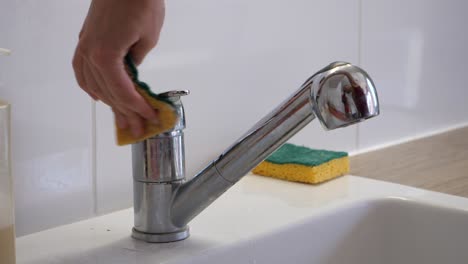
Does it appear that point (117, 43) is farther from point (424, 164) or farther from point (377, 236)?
point (424, 164)

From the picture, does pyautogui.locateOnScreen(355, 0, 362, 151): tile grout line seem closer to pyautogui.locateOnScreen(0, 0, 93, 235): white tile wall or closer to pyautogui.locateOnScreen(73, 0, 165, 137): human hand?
pyautogui.locateOnScreen(0, 0, 93, 235): white tile wall

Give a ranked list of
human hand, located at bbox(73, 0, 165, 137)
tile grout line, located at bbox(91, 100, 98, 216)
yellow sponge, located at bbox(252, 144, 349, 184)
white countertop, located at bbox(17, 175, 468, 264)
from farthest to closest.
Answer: yellow sponge, located at bbox(252, 144, 349, 184) < tile grout line, located at bbox(91, 100, 98, 216) < white countertop, located at bbox(17, 175, 468, 264) < human hand, located at bbox(73, 0, 165, 137)

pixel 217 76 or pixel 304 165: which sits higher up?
pixel 217 76

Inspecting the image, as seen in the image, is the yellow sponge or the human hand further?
the yellow sponge

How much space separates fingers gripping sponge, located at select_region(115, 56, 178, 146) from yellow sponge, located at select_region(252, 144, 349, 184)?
1.09 feet

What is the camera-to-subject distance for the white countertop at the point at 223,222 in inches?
28.9

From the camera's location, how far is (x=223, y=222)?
83 centimetres

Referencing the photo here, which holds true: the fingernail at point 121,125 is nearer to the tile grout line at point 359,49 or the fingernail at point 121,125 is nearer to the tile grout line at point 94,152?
the tile grout line at point 94,152

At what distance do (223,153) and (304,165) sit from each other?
0.24 meters

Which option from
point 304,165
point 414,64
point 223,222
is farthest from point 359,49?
point 223,222

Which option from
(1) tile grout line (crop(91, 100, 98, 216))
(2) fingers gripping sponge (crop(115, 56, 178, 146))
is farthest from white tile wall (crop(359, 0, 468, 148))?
(2) fingers gripping sponge (crop(115, 56, 178, 146))

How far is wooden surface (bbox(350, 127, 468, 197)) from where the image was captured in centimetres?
99

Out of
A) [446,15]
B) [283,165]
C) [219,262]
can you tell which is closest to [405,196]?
[283,165]

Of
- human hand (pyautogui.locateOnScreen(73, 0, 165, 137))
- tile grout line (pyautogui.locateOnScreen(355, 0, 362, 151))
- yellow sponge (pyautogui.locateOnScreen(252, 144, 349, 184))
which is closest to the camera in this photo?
human hand (pyautogui.locateOnScreen(73, 0, 165, 137))
